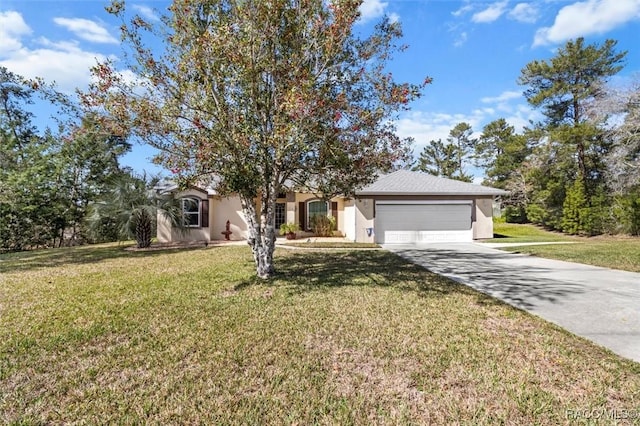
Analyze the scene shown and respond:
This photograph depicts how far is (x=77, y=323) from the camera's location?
17.1 ft

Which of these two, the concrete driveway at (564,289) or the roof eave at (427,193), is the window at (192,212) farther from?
the concrete driveway at (564,289)

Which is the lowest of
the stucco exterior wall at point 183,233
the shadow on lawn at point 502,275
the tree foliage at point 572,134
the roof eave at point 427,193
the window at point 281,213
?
the shadow on lawn at point 502,275

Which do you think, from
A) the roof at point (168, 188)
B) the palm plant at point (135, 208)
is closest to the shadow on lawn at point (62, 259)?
the palm plant at point (135, 208)

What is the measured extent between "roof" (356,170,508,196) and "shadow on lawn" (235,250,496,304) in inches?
212

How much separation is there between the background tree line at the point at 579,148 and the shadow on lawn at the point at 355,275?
17.5 m

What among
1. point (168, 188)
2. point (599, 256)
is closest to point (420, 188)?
point (599, 256)

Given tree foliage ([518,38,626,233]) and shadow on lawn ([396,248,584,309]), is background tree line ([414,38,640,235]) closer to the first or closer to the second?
tree foliage ([518,38,626,233])

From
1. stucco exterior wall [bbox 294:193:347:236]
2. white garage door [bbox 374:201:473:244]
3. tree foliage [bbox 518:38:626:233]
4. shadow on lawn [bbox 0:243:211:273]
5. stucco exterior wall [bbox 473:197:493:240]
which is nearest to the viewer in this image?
shadow on lawn [bbox 0:243:211:273]

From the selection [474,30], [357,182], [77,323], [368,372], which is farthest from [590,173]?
[77,323]

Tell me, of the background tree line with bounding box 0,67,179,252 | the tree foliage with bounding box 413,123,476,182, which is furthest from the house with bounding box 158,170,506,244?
the tree foliage with bounding box 413,123,476,182

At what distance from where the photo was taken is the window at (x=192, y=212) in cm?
1730

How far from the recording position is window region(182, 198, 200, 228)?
17.3m

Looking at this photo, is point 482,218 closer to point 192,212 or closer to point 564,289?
point 564,289

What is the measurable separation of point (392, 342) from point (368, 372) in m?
0.91
